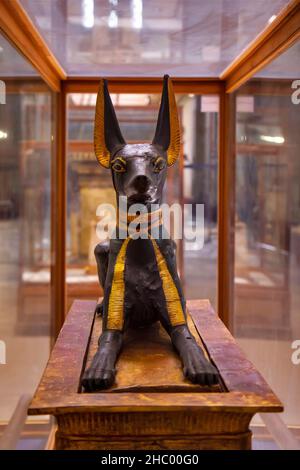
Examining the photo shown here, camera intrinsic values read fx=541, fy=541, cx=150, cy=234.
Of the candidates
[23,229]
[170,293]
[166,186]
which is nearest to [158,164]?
[170,293]

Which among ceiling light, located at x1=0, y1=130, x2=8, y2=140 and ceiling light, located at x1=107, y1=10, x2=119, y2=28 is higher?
ceiling light, located at x1=107, y1=10, x2=119, y2=28

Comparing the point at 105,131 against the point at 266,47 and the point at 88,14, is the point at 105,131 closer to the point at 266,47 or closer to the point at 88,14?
the point at 88,14

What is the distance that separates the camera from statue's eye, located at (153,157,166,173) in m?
1.73

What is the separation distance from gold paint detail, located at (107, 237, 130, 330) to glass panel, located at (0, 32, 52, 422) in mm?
406

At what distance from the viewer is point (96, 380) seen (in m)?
1.44

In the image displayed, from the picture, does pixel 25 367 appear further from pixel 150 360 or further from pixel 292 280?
pixel 292 280

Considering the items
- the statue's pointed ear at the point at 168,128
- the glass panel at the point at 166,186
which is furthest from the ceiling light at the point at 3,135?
the glass panel at the point at 166,186

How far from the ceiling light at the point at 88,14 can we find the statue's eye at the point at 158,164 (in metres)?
0.61

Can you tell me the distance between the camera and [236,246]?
8.79ft

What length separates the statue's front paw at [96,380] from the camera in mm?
1442

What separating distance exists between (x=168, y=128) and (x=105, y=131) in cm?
22

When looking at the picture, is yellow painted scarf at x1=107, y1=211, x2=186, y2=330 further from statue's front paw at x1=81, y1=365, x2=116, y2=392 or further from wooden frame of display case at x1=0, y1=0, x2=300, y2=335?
wooden frame of display case at x1=0, y1=0, x2=300, y2=335

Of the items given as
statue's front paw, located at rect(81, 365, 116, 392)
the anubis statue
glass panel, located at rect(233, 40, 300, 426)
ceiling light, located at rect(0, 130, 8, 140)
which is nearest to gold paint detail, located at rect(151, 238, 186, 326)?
the anubis statue

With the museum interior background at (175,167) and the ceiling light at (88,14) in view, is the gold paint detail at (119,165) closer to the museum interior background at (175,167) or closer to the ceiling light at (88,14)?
the museum interior background at (175,167)
